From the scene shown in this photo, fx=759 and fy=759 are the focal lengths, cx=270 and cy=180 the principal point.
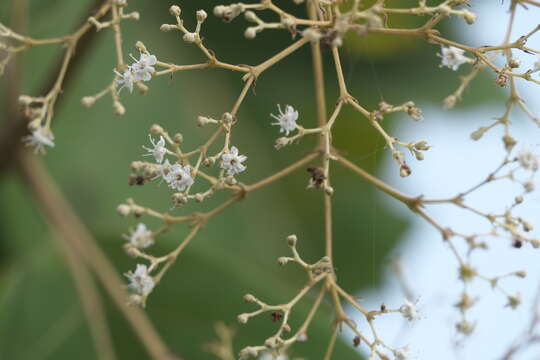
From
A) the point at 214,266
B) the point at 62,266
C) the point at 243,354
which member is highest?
the point at 62,266

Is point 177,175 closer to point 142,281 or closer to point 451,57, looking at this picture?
point 142,281

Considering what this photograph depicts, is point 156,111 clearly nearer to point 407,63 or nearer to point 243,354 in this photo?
point 407,63

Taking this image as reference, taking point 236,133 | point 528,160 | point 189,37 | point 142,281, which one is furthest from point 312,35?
point 236,133

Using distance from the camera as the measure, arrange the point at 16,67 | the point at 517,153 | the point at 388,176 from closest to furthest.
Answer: the point at 517,153
the point at 16,67
the point at 388,176

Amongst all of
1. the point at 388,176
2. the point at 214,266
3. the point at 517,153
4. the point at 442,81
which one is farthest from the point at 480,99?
the point at 517,153

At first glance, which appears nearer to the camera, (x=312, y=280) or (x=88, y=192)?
(x=312, y=280)

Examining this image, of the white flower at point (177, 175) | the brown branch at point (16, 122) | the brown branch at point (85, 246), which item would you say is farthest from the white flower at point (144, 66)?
the brown branch at point (85, 246)
